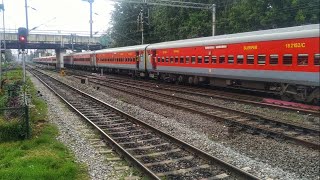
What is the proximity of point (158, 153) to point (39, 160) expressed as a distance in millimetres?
2828

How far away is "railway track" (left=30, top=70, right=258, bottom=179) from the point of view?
7703 millimetres

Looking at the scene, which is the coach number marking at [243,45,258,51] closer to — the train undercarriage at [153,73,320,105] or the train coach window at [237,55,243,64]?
the train coach window at [237,55,243,64]

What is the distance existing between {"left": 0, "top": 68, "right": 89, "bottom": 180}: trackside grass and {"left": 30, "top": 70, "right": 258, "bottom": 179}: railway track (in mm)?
1319

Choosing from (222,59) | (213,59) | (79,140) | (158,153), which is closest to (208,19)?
(213,59)

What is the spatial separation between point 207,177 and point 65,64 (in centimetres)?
7852

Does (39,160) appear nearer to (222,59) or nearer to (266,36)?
(266,36)

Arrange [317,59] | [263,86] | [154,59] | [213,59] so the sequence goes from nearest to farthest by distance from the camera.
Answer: [317,59] < [263,86] < [213,59] < [154,59]

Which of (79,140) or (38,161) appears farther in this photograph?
(79,140)

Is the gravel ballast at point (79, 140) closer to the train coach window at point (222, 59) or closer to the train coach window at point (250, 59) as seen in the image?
the train coach window at point (250, 59)

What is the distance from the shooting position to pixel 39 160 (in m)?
8.79

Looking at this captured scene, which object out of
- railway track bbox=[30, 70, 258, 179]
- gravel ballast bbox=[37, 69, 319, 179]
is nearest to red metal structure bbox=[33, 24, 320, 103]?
gravel ballast bbox=[37, 69, 319, 179]

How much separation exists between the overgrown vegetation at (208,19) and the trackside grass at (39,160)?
41.4 feet

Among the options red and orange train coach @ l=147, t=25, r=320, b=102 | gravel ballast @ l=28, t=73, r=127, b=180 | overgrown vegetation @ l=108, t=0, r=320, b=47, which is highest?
overgrown vegetation @ l=108, t=0, r=320, b=47

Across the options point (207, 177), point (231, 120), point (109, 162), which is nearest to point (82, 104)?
point (231, 120)
